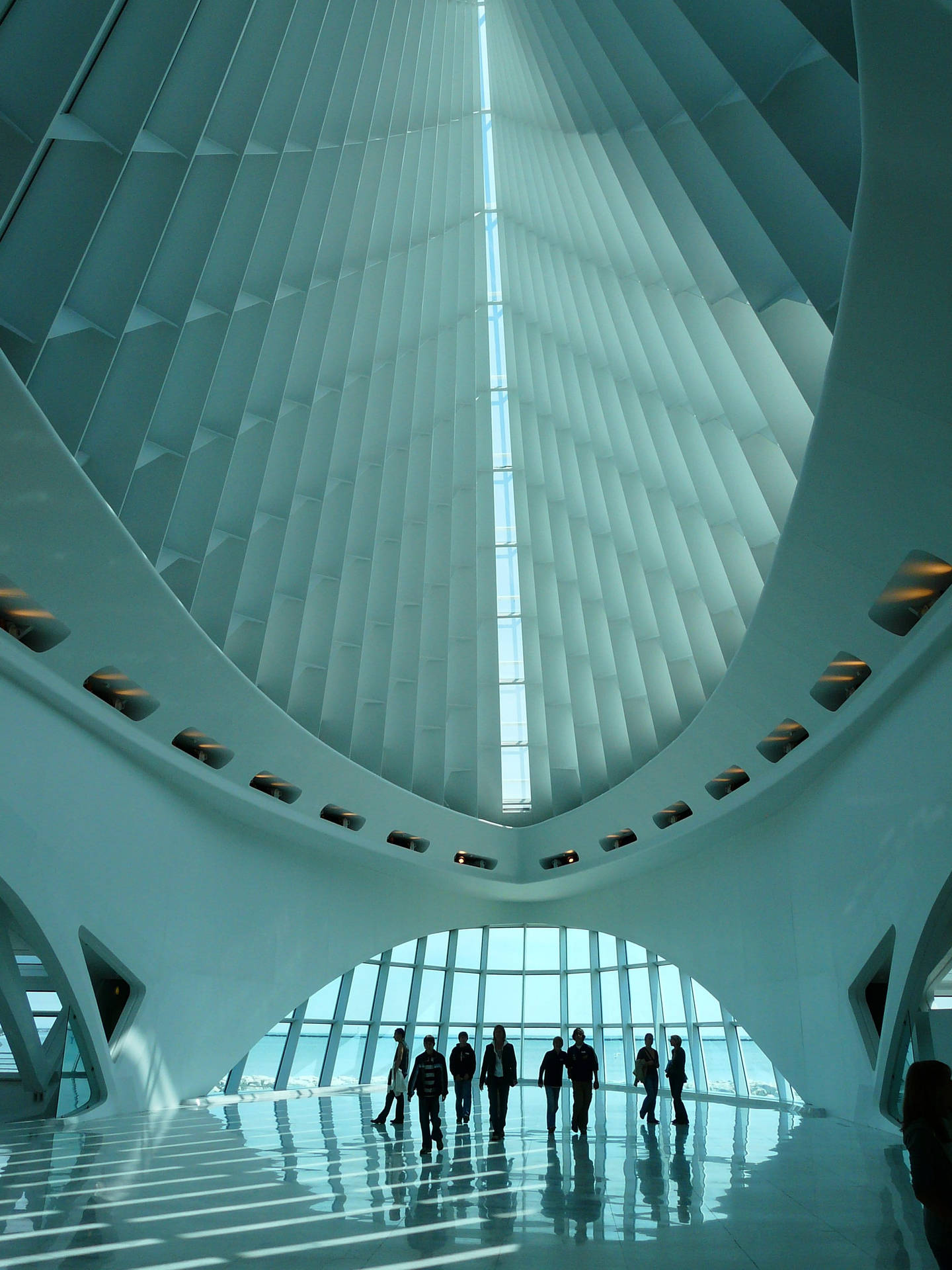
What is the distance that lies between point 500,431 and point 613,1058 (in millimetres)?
19355

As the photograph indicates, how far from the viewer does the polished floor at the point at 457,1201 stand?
517cm

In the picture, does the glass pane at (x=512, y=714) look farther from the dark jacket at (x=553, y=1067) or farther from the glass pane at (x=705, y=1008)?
the dark jacket at (x=553, y=1067)

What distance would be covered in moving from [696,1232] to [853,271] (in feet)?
23.4

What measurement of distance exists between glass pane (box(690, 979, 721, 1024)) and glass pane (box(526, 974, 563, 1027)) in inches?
188

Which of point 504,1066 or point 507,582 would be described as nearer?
point 504,1066

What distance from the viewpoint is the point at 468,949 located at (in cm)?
2872

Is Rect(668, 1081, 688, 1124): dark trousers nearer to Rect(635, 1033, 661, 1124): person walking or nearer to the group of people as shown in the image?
the group of people

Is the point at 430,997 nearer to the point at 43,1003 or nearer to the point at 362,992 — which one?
the point at 362,992

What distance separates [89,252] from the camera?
9.75 metres

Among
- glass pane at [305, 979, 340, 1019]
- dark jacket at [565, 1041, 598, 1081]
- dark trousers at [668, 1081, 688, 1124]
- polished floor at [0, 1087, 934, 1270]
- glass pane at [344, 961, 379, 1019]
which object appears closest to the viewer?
polished floor at [0, 1087, 934, 1270]

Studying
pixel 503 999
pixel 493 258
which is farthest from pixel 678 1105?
pixel 503 999

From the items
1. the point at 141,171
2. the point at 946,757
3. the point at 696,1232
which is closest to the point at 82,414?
the point at 141,171

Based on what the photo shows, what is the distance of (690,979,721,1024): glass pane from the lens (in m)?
24.5

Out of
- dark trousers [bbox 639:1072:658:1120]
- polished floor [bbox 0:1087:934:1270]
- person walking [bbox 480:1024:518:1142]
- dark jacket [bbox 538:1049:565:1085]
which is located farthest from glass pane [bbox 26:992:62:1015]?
dark trousers [bbox 639:1072:658:1120]
